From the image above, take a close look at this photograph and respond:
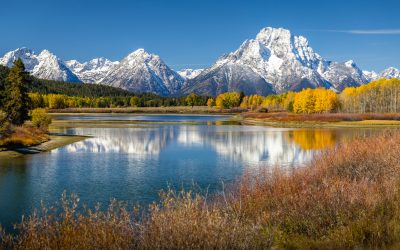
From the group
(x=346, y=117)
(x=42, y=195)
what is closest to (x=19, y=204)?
(x=42, y=195)

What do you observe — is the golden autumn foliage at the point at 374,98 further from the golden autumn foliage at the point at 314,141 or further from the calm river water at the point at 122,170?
the calm river water at the point at 122,170

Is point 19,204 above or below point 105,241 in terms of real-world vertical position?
below

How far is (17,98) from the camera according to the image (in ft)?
228

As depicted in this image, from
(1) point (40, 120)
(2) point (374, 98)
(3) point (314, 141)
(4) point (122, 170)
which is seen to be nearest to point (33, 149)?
(4) point (122, 170)

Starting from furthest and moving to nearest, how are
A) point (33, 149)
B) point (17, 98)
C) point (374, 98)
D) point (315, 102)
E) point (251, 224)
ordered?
point (374, 98) < point (315, 102) < point (17, 98) < point (33, 149) < point (251, 224)

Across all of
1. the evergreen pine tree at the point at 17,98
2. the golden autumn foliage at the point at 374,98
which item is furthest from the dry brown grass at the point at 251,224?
the golden autumn foliage at the point at 374,98

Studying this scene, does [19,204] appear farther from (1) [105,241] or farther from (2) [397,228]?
(2) [397,228]

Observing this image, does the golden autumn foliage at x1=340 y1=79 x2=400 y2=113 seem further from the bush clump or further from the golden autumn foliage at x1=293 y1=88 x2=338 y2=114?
the bush clump

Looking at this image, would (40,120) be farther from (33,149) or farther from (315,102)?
(315,102)

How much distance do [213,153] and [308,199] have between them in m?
30.3

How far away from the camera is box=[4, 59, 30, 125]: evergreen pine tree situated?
6919cm

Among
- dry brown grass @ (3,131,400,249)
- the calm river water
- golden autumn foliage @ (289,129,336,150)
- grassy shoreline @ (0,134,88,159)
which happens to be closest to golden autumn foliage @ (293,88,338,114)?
golden autumn foliage @ (289,129,336,150)

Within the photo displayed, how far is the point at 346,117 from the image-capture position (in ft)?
388

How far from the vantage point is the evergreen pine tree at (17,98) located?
6919 cm
